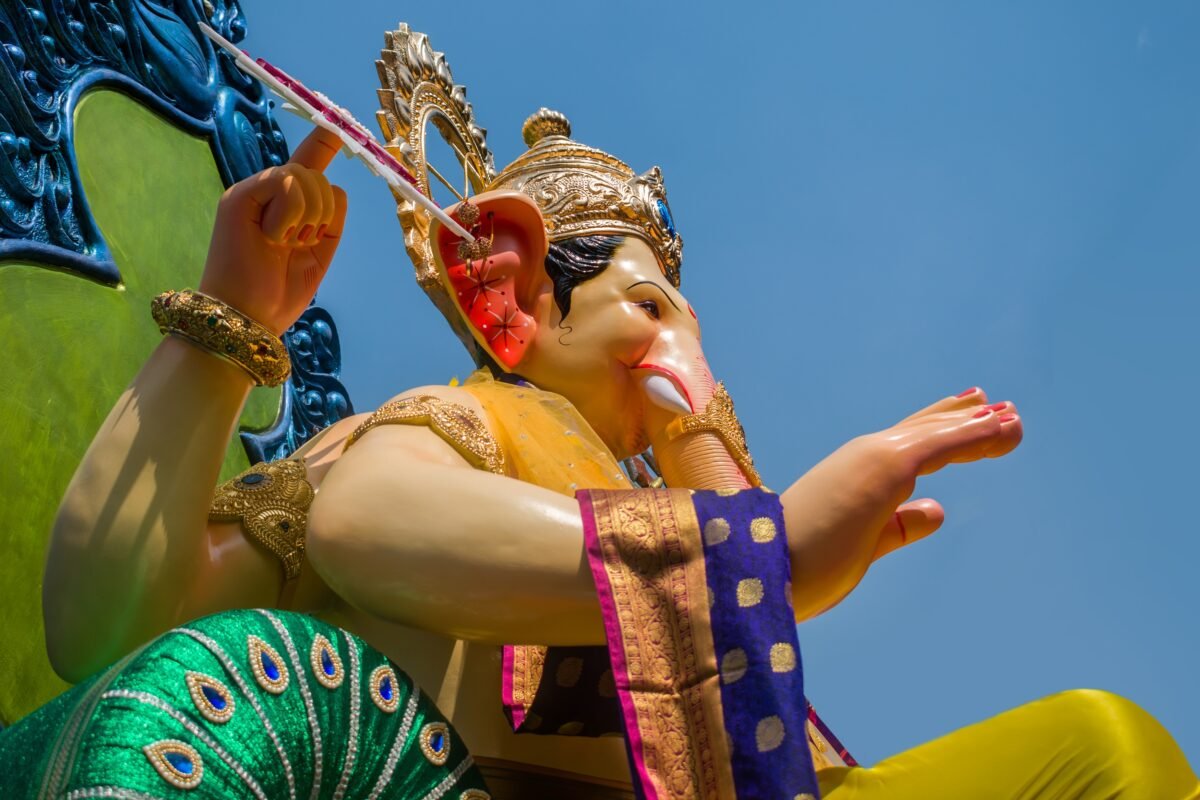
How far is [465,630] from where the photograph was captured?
138cm

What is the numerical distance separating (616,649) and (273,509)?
499 mm

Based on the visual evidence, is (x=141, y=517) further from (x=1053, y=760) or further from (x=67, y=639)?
(x=1053, y=760)

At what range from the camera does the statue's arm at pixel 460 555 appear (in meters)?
1.35

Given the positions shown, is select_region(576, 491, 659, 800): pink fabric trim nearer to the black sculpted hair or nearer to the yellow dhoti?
the yellow dhoti

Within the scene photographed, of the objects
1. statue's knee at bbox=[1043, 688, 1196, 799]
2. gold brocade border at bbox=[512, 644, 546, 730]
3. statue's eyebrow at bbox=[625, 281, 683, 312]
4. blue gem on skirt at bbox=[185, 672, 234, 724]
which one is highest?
statue's eyebrow at bbox=[625, 281, 683, 312]

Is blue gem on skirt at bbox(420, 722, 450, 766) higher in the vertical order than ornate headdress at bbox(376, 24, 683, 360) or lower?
lower

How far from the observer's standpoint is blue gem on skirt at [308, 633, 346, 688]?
126cm

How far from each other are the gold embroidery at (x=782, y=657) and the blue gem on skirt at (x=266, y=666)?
0.45 m

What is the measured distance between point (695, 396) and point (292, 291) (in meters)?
0.54

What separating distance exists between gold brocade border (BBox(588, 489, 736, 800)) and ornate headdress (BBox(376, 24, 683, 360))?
0.69 metres

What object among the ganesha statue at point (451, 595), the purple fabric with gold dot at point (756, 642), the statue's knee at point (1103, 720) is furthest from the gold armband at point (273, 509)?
the statue's knee at point (1103, 720)

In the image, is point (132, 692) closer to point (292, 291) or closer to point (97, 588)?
point (97, 588)

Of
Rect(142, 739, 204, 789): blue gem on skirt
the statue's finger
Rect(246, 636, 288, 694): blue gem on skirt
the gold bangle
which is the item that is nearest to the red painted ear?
the statue's finger

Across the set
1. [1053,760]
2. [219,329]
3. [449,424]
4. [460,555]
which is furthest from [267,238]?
[1053,760]
